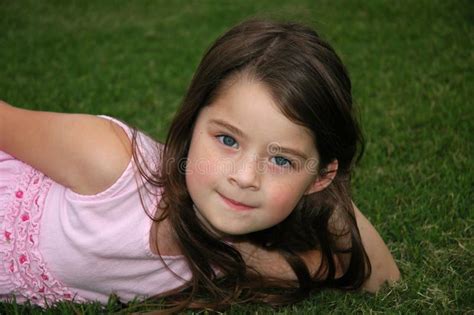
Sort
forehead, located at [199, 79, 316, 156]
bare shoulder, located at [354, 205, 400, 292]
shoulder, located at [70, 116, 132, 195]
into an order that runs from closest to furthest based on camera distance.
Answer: forehead, located at [199, 79, 316, 156], shoulder, located at [70, 116, 132, 195], bare shoulder, located at [354, 205, 400, 292]

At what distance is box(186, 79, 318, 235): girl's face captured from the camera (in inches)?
78.6

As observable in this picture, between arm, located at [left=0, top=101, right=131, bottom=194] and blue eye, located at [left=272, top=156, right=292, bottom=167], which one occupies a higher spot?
blue eye, located at [left=272, top=156, right=292, bottom=167]

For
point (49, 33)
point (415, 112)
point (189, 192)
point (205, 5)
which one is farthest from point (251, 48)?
point (205, 5)

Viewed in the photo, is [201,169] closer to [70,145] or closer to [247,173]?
[247,173]

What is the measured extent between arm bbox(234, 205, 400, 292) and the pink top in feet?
0.90

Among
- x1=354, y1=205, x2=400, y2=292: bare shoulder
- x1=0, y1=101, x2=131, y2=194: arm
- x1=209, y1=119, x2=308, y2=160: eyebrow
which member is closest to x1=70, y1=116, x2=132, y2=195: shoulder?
x1=0, y1=101, x2=131, y2=194: arm

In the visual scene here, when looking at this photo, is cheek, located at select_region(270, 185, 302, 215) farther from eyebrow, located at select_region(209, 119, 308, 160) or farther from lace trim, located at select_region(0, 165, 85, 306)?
lace trim, located at select_region(0, 165, 85, 306)

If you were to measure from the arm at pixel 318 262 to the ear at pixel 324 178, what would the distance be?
0.95 feet

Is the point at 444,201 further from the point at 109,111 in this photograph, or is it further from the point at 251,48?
the point at 109,111

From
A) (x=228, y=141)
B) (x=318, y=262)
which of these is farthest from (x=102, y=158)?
(x=318, y=262)

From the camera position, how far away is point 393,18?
246 inches

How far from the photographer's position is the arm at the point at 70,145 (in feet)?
7.38

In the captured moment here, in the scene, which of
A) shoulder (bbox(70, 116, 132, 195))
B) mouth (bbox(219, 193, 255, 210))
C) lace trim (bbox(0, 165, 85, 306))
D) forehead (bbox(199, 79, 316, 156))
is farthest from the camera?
lace trim (bbox(0, 165, 85, 306))

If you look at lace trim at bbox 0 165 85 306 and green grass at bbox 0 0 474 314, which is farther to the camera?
green grass at bbox 0 0 474 314
